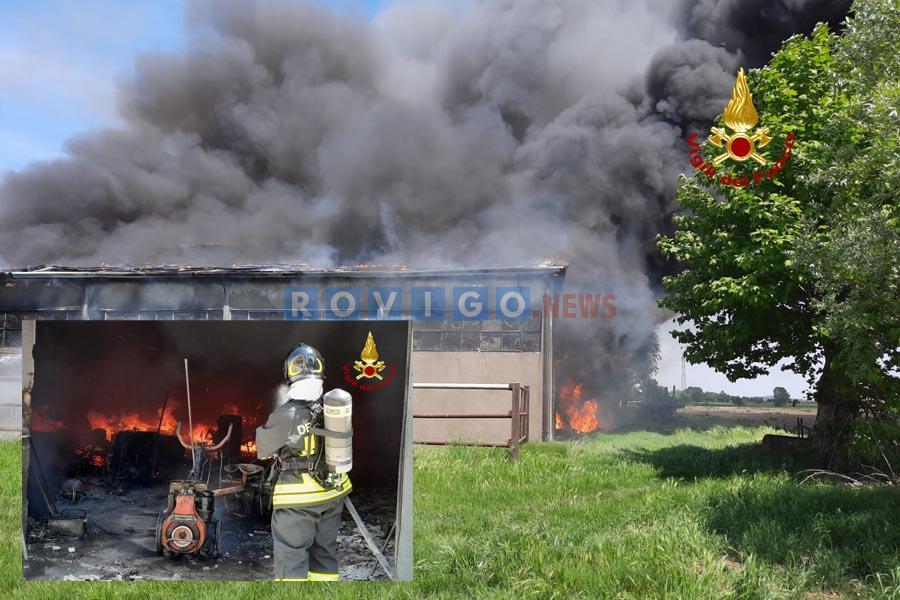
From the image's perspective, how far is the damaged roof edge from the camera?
56.9 ft

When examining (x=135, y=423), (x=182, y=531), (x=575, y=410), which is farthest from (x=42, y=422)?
(x=575, y=410)

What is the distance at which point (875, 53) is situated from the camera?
7762mm

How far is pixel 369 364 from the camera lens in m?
5.03

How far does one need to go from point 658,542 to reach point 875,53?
5940 mm

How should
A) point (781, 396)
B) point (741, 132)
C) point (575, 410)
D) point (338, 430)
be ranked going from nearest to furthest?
point (338, 430), point (741, 132), point (575, 410), point (781, 396)

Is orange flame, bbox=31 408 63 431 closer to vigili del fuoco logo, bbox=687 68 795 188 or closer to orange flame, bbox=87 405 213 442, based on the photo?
orange flame, bbox=87 405 213 442

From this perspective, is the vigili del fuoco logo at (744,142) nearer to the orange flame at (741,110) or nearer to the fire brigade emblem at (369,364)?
the orange flame at (741,110)

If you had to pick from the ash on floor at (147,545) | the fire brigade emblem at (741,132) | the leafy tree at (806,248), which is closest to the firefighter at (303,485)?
the ash on floor at (147,545)

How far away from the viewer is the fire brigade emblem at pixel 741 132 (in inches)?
504

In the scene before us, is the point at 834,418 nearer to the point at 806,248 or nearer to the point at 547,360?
the point at 806,248

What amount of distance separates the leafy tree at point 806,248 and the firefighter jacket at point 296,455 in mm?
6106

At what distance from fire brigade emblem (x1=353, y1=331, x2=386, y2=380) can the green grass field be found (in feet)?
5.86

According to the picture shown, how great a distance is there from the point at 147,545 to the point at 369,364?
6.53ft

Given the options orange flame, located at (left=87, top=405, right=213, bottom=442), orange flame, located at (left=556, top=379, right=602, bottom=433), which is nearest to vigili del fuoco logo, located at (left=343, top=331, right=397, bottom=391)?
orange flame, located at (left=87, top=405, right=213, bottom=442)
